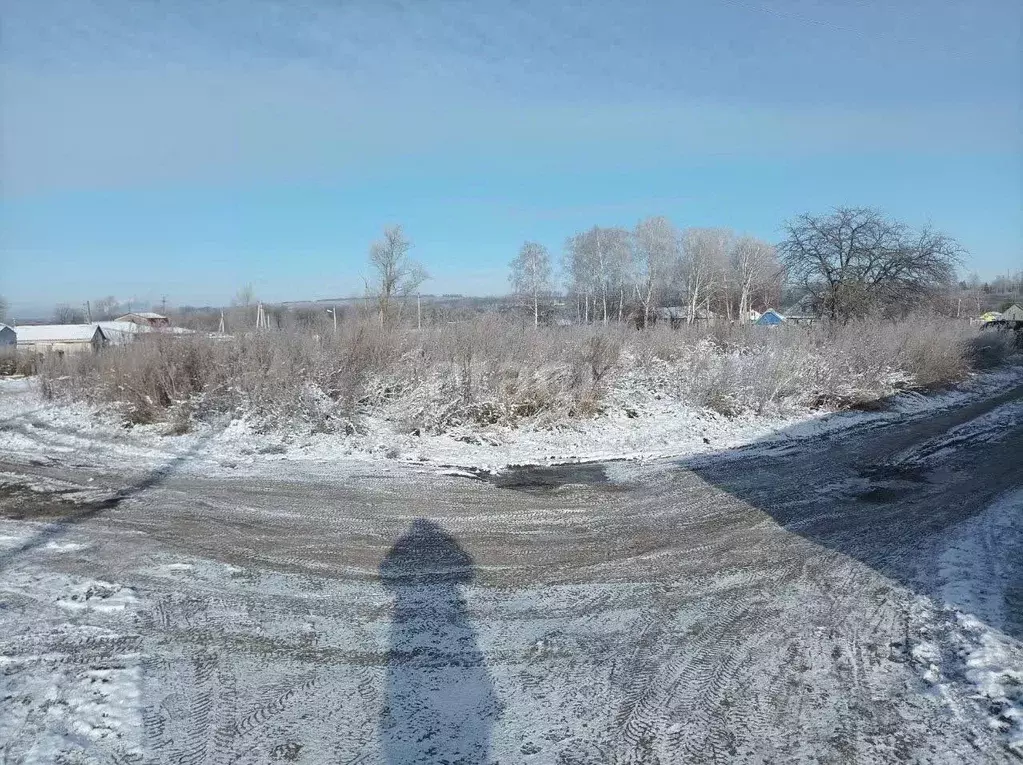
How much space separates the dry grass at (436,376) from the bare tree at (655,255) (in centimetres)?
4452

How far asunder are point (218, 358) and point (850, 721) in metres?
14.0

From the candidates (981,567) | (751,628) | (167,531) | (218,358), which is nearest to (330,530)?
(167,531)

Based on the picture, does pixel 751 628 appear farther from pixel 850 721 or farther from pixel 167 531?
pixel 167 531

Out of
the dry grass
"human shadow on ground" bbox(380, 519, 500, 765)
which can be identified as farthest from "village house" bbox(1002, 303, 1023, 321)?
"human shadow on ground" bbox(380, 519, 500, 765)

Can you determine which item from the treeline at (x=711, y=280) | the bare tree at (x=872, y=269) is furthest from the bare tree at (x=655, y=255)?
the bare tree at (x=872, y=269)

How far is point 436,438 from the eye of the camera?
40.4 feet

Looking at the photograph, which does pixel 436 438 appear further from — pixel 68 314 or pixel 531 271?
pixel 68 314

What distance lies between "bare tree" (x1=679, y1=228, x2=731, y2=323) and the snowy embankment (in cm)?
4584

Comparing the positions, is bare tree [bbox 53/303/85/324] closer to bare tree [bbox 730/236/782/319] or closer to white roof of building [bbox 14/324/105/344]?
white roof of building [bbox 14/324/105/344]

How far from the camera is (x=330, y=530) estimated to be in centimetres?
681

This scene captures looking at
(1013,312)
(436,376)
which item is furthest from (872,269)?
(1013,312)

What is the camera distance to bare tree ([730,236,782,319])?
2507 inches

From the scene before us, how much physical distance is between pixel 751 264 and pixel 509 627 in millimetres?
65921

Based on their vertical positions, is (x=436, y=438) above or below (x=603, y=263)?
below
